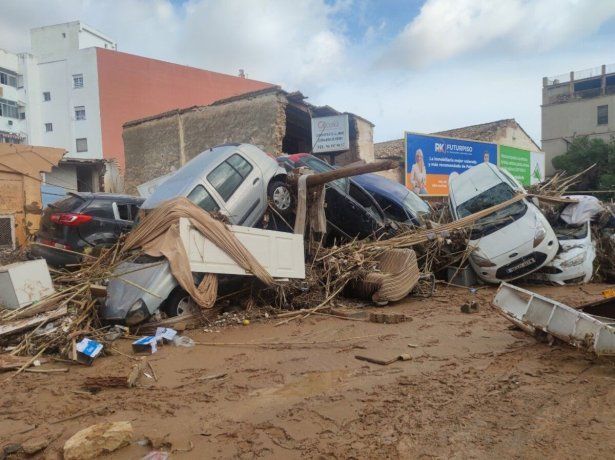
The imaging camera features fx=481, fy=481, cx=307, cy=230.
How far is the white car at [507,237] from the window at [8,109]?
1843 inches

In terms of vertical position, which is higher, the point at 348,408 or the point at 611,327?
the point at 611,327

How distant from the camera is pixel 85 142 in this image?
42625 mm

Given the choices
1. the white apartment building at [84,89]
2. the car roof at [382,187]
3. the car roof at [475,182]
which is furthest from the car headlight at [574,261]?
the white apartment building at [84,89]

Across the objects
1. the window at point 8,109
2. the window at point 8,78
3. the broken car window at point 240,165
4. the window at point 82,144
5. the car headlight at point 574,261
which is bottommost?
the car headlight at point 574,261

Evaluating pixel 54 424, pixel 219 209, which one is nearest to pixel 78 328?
pixel 54 424

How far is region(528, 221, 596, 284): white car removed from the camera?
927 centimetres

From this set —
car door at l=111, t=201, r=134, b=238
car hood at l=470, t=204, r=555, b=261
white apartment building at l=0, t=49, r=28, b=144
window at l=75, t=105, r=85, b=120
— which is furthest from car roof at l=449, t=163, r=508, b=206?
white apartment building at l=0, t=49, r=28, b=144

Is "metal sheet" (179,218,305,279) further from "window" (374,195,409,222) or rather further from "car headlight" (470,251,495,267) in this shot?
"car headlight" (470,251,495,267)

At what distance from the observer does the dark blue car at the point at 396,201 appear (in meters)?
10.1

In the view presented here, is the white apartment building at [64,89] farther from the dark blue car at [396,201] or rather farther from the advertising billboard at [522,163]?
the dark blue car at [396,201]

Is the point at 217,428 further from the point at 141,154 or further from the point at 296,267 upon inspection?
the point at 141,154

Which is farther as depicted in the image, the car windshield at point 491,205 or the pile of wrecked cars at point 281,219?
the car windshield at point 491,205

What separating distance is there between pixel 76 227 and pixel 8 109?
45540 millimetres

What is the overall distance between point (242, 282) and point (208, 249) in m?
1.05
